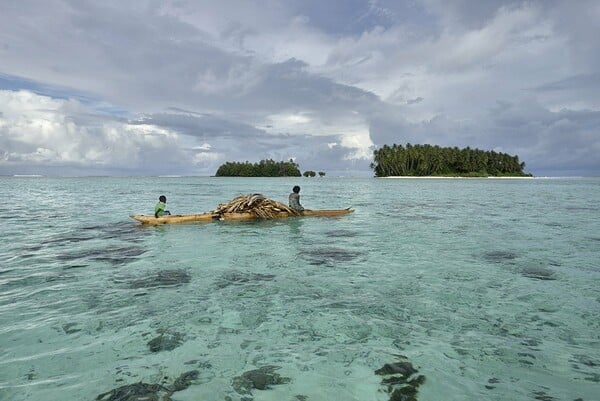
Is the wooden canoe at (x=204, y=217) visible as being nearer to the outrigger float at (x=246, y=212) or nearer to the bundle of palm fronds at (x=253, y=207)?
the outrigger float at (x=246, y=212)

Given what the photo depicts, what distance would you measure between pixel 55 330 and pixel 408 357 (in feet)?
20.9

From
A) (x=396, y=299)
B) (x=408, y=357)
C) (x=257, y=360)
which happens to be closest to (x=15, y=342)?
(x=257, y=360)

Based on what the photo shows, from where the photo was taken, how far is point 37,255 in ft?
45.6

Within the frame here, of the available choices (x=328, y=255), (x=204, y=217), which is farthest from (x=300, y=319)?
(x=204, y=217)

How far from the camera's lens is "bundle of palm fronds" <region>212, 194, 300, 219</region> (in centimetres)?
2344

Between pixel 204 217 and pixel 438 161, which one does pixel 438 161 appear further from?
pixel 204 217

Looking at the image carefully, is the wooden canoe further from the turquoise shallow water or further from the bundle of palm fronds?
the turquoise shallow water

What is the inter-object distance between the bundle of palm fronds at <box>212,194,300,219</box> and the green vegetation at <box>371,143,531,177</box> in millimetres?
132782

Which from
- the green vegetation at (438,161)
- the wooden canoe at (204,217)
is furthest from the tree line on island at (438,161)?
the wooden canoe at (204,217)

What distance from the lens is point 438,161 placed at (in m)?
148

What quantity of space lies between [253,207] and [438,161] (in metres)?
136

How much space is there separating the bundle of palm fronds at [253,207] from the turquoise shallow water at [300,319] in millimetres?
7161

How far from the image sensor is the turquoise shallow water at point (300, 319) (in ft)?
18.4

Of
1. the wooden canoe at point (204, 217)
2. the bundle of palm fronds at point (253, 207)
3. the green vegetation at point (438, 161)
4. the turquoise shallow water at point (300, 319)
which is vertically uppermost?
the green vegetation at point (438, 161)
